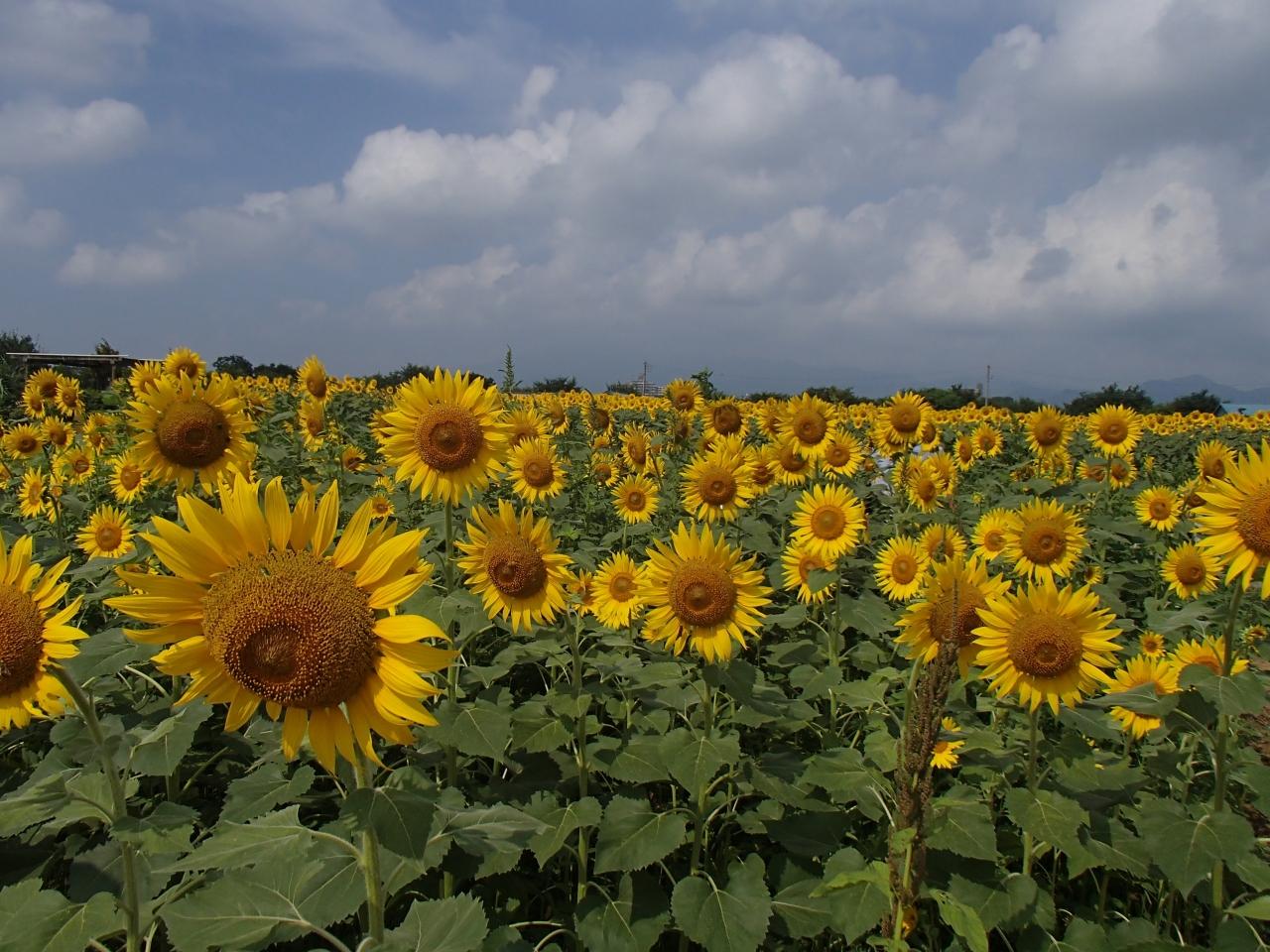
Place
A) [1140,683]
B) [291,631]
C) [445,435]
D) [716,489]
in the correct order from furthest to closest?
[716,489], [445,435], [1140,683], [291,631]

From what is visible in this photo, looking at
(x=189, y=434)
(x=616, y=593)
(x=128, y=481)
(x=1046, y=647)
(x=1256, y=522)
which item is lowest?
(x=616, y=593)

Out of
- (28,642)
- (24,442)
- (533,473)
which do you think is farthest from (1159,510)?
(24,442)

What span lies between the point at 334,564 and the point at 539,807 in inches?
59.8

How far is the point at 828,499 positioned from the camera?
5.14m

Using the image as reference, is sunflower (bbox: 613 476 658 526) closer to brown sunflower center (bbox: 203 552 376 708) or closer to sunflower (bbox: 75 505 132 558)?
sunflower (bbox: 75 505 132 558)

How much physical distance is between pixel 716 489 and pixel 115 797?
3.50 metres

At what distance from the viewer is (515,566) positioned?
3.39 m

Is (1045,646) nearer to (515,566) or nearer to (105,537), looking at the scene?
(515,566)

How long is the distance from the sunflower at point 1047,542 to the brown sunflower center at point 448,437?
3296 millimetres

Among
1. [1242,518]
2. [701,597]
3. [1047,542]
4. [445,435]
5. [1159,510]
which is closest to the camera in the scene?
[1242,518]

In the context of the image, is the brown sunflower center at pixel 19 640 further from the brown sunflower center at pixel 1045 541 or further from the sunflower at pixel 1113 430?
the sunflower at pixel 1113 430

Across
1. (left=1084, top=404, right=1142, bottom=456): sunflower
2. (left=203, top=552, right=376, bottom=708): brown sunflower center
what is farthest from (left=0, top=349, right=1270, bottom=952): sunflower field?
(left=1084, top=404, right=1142, bottom=456): sunflower

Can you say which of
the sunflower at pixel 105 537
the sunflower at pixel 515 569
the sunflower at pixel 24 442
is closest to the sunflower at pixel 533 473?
the sunflower at pixel 515 569

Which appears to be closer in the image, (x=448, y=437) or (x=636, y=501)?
(x=448, y=437)
